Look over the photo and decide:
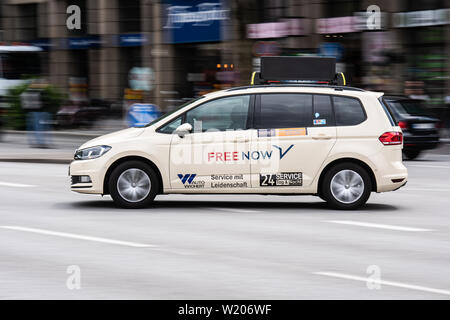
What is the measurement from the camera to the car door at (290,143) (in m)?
10.7

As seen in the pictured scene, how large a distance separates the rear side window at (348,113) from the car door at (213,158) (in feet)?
3.66

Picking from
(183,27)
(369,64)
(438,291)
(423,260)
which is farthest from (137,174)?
(183,27)

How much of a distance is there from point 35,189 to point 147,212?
3.56 metres

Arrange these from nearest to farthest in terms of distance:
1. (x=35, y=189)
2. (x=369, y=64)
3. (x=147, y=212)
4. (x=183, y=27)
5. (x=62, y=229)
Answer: (x=62, y=229) → (x=147, y=212) → (x=35, y=189) → (x=369, y=64) → (x=183, y=27)

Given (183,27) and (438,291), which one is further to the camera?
(183,27)

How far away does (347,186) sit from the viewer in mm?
10828

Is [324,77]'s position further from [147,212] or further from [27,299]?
[27,299]

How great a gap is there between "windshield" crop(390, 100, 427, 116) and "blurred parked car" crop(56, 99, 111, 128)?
47.6 ft

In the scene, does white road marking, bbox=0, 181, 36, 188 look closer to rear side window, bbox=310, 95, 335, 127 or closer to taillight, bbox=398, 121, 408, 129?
rear side window, bbox=310, 95, 335, 127

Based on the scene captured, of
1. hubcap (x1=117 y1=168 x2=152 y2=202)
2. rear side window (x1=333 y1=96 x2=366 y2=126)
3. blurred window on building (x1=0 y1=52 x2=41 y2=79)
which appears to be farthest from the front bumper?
blurred window on building (x1=0 y1=52 x2=41 y2=79)

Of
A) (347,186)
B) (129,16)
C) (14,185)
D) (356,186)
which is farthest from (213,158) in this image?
(129,16)

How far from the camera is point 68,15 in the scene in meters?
41.8

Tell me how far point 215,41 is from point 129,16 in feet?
19.7
